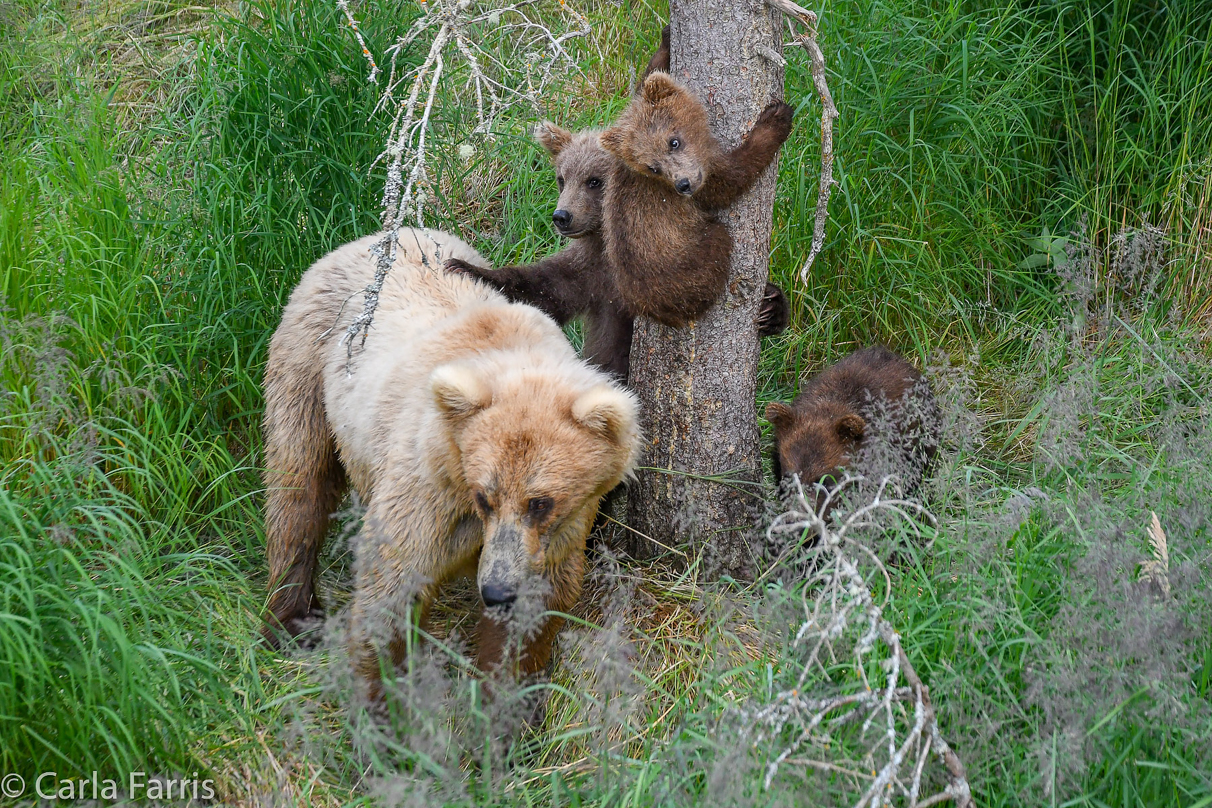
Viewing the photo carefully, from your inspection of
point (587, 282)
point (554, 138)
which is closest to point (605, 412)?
point (587, 282)

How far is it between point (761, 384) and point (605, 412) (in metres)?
2.36

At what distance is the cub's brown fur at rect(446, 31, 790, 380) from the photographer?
439 centimetres

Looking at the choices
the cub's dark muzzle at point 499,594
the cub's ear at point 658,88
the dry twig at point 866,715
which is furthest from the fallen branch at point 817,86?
the cub's dark muzzle at point 499,594

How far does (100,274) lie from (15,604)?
2218 mm

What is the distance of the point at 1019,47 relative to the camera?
5445 mm

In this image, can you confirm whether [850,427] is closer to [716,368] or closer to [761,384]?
[716,368]

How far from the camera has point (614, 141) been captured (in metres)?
3.77

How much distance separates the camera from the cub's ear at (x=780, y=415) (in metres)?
4.26

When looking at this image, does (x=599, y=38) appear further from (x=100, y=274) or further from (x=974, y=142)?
(x=100, y=274)

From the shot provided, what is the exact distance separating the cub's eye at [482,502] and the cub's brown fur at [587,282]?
141cm

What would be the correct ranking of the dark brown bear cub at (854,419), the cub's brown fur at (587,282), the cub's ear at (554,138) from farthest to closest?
1. the cub's ear at (554,138)
2. the cub's brown fur at (587,282)
3. the dark brown bear cub at (854,419)

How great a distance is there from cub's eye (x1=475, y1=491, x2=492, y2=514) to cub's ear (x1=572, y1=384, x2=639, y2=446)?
1.23ft

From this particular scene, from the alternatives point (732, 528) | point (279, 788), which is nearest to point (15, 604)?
point (279, 788)

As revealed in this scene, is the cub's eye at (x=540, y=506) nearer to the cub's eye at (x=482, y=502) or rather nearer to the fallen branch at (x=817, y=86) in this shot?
the cub's eye at (x=482, y=502)
